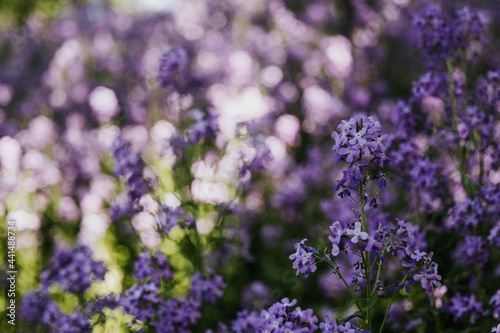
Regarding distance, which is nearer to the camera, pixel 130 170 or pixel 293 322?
pixel 293 322

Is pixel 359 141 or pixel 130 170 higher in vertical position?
pixel 359 141

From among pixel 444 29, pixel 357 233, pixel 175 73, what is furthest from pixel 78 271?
pixel 444 29

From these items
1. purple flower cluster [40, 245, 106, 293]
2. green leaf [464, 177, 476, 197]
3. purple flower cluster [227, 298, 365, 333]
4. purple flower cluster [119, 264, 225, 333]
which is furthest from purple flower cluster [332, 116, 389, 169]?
purple flower cluster [40, 245, 106, 293]

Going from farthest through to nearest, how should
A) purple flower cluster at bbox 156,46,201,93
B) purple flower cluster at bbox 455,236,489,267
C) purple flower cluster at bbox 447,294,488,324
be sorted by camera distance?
purple flower cluster at bbox 156,46,201,93 < purple flower cluster at bbox 455,236,489,267 < purple flower cluster at bbox 447,294,488,324

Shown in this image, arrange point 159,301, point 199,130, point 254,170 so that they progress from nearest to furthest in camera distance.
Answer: point 159,301
point 199,130
point 254,170

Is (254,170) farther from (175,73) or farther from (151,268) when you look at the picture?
(151,268)

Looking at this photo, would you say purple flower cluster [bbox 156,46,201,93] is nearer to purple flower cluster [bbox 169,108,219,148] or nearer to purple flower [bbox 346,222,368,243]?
purple flower cluster [bbox 169,108,219,148]

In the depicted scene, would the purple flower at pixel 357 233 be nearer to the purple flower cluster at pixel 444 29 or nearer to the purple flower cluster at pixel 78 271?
the purple flower cluster at pixel 444 29

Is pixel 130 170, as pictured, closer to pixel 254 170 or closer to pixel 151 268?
pixel 151 268

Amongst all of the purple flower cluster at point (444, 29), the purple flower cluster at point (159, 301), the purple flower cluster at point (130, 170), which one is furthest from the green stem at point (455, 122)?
the purple flower cluster at point (130, 170)

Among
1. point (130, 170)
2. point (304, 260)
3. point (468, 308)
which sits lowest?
point (130, 170)

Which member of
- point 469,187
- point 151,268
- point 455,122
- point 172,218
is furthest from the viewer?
point 455,122

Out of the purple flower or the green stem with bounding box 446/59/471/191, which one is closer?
the purple flower

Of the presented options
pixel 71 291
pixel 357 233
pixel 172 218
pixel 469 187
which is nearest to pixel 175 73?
pixel 172 218
